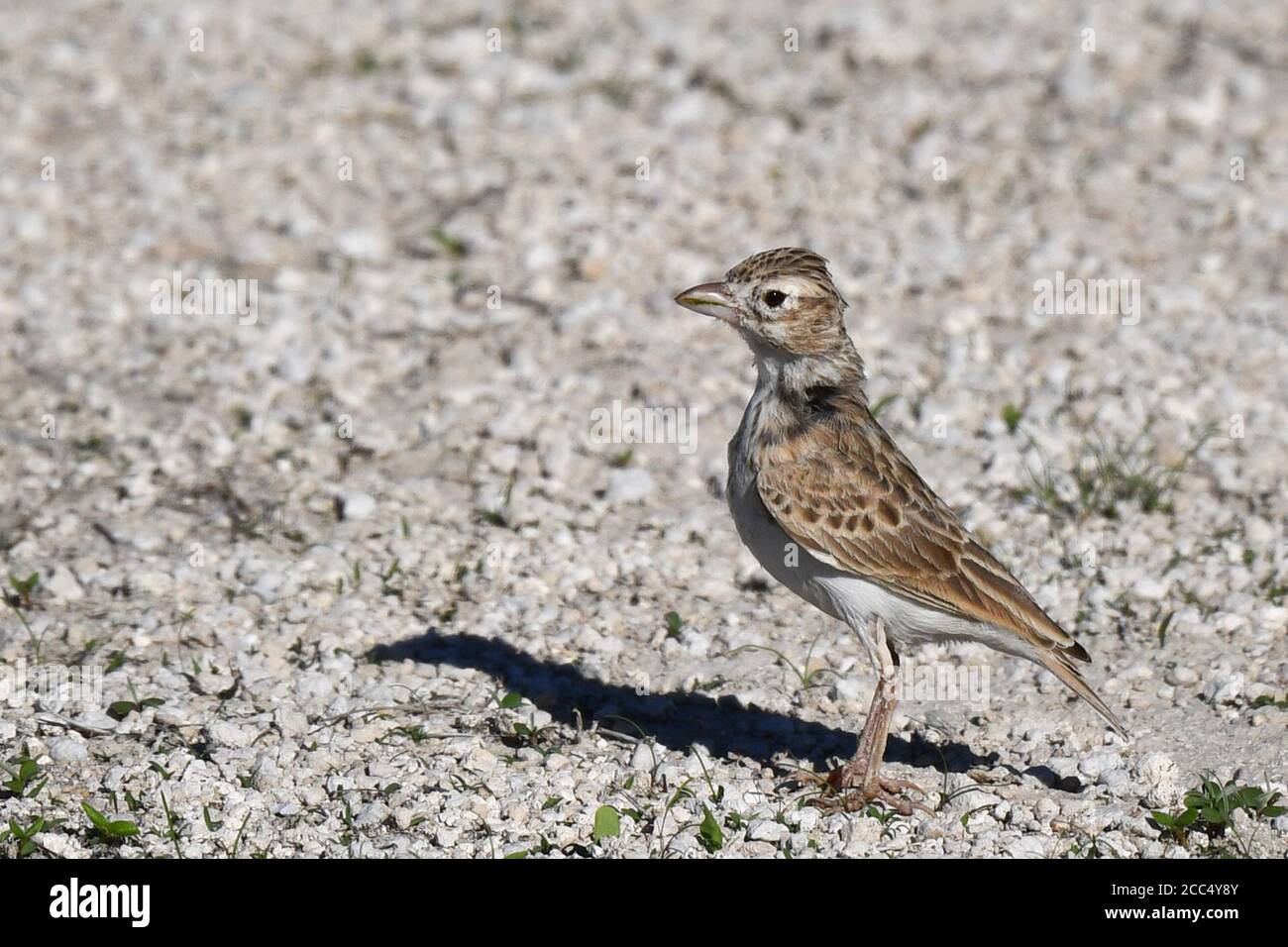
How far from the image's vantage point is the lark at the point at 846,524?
25.7 ft

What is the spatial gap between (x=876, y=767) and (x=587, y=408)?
4446 millimetres

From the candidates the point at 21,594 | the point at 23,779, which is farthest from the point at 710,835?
the point at 21,594

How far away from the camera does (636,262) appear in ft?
44.1

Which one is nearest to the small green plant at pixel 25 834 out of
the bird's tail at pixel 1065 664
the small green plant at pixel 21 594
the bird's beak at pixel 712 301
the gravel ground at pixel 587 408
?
the gravel ground at pixel 587 408

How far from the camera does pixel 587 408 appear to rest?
11648 millimetres

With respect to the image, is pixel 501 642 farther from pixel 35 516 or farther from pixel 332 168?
pixel 332 168

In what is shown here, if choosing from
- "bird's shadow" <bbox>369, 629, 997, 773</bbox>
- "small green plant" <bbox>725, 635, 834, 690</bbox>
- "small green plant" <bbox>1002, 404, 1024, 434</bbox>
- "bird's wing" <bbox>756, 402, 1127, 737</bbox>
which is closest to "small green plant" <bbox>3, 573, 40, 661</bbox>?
"bird's shadow" <bbox>369, 629, 997, 773</bbox>

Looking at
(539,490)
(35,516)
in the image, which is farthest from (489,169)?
(35,516)

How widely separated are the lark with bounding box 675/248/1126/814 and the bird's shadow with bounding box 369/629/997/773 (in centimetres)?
53

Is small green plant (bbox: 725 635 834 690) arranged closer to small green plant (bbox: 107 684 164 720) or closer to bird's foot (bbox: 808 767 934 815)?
bird's foot (bbox: 808 767 934 815)

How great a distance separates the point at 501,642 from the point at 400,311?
13.9 feet

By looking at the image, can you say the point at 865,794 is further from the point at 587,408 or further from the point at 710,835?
the point at 587,408

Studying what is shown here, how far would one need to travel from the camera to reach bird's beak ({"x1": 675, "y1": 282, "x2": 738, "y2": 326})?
840 cm

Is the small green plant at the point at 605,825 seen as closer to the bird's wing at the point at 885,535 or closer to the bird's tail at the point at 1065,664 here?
the bird's wing at the point at 885,535
